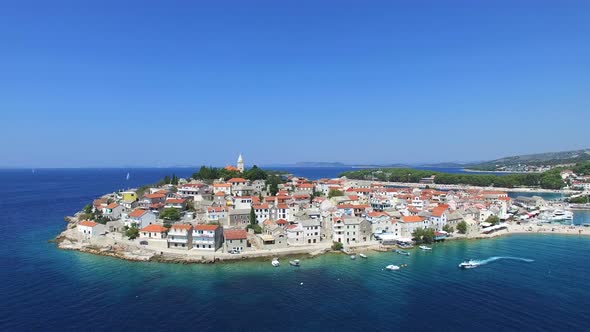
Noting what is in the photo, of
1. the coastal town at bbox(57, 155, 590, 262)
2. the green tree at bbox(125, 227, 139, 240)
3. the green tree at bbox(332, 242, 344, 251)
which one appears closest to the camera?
the coastal town at bbox(57, 155, 590, 262)

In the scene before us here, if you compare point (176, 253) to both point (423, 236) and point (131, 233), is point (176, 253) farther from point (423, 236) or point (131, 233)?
point (423, 236)

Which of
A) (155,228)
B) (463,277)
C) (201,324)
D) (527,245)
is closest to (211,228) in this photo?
(155,228)

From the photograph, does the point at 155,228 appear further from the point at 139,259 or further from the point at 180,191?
the point at 180,191

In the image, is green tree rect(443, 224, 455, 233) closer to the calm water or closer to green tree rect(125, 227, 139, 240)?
the calm water

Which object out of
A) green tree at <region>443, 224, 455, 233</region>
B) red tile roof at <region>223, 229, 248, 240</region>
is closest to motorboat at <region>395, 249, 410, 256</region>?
green tree at <region>443, 224, 455, 233</region>

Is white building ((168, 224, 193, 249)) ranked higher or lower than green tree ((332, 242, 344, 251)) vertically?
higher

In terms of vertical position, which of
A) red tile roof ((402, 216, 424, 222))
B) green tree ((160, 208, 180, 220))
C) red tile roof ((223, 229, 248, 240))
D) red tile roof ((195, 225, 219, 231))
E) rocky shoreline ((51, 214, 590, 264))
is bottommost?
rocky shoreline ((51, 214, 590, 264))

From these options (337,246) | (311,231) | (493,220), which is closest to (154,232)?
(311,231)
